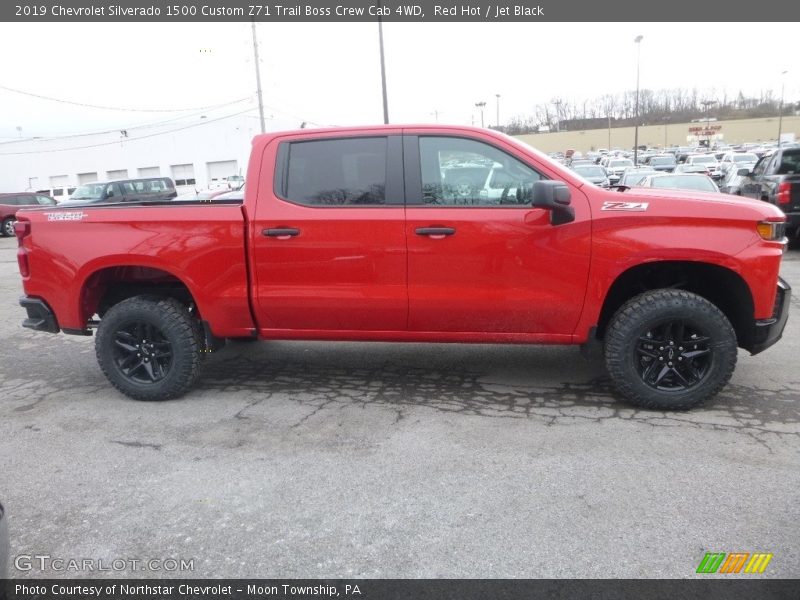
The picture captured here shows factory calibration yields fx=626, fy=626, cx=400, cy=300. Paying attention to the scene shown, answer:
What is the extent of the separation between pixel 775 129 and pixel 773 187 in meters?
93.2

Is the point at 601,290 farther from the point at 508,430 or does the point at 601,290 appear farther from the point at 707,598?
the point at 707,598

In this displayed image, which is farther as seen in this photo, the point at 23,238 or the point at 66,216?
the point at 23,238

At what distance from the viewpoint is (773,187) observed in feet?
36.4

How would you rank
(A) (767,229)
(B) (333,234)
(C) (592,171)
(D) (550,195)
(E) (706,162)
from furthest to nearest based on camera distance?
1. (E) (706,162)
2. (C) (592,171)
3. (B) (333,234)
4. (A) (767,229)
5. (D) (550,195)

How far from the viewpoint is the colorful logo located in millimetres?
2633

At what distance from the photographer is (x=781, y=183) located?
1062 centimetres

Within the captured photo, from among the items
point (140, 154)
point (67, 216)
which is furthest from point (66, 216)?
point (140, 154)

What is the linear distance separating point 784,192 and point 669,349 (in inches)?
320

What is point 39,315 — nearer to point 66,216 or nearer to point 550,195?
point 66,216

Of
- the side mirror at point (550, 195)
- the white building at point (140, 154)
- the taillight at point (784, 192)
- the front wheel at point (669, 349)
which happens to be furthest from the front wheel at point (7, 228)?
the white building at point (140, 154)

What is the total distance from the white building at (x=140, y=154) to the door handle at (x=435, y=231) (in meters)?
47.0

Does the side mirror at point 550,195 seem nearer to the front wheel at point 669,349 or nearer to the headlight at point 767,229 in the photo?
the front wheel at point 669,349

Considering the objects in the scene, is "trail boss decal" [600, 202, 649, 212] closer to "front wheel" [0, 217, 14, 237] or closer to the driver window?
the driver window

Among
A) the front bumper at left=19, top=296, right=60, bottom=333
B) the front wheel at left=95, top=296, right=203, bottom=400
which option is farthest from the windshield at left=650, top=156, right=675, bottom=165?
the front bumper at left=19, top=296, right=60, bottom=333
